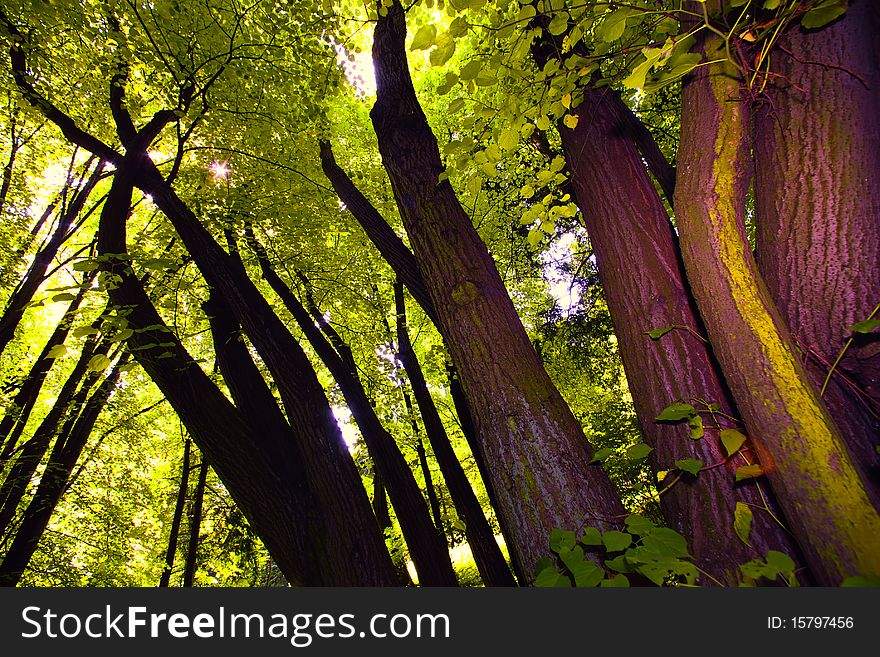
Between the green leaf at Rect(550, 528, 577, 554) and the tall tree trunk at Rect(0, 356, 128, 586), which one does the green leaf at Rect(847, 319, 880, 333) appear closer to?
the green leaf at Rect(550, 528, 577, 554)

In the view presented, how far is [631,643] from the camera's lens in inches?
46.3

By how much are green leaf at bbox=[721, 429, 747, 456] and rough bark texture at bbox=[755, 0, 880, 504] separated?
0.47 m

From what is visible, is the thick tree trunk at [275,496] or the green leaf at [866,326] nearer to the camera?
the green leaf at [866,326]

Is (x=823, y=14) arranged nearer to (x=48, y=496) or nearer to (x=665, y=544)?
(x=665, y=544)

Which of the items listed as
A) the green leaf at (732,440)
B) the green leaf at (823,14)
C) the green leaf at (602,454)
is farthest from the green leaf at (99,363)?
the green leaf at (823,14)

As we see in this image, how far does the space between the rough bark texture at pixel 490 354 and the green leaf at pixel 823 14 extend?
1.51m

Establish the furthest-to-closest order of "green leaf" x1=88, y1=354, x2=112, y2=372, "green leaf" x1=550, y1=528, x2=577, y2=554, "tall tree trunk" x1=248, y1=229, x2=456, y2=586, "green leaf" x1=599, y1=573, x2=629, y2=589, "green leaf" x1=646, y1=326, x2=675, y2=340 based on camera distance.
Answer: "tall tree trunk" x1=248, y1=229, x2=456, y2=586, "green leaf" x1=88, y1=354, x2=112, y2=372, "green leaf" x1=646, y1=326, x2=675, y2=340, "green leaf" x1=550, y1=528, x2=577, y2=554, "green leaf" x1=599, y1=573, x2=629, y2=589

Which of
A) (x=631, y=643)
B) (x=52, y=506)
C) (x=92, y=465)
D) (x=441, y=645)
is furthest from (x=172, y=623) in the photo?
(x=92, y=465)

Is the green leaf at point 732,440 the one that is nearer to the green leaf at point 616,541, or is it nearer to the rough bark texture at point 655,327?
the rough bark texture at point 655,327

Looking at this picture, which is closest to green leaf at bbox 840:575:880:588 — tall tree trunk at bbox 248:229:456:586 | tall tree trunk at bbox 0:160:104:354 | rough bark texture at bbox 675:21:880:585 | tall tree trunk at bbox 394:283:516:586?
rough bark texture at bbox 675:21:880:585

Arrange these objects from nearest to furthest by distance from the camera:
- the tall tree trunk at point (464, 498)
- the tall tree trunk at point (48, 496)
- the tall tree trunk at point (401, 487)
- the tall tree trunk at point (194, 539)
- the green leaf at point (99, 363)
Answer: the green leaf at point (99, 363), the tall tree trunk at point (401, 487), the tall tree trunk at point (464, 498), the tall tree trunk at point (48, 496), the tall tree trunk at point (194, 539)

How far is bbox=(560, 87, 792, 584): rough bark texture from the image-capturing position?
1547 millimetres

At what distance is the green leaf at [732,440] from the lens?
142 centimetres

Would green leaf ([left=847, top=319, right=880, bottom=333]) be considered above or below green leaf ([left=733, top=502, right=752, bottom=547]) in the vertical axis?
above
